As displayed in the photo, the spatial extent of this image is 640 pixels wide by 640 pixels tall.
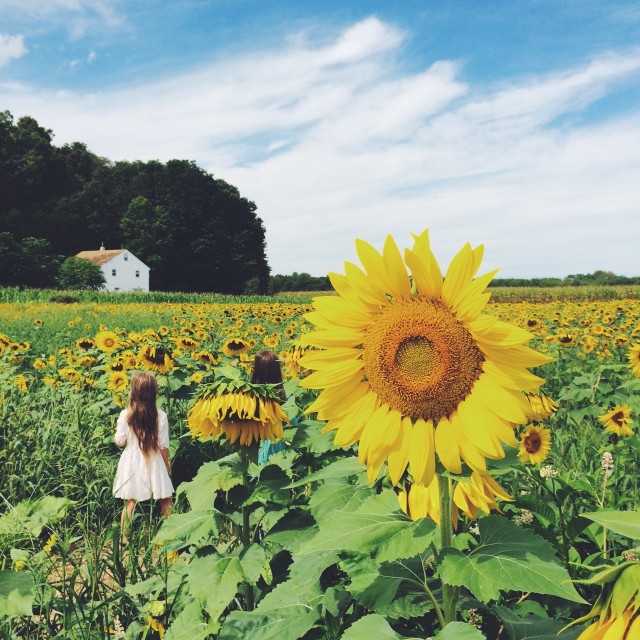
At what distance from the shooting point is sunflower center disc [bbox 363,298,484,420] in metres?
1.26

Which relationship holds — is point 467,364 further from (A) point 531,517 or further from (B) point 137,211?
(B) point 137,211

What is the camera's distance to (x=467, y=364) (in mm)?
1257

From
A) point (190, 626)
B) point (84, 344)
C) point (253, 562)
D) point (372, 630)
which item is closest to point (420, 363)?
point (372, 630)

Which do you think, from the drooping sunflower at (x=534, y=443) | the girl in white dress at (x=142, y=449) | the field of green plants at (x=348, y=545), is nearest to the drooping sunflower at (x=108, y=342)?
the field of green plants at (x=348, y=545)

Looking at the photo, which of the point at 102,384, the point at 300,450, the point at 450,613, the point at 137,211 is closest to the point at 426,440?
the point at 450,613

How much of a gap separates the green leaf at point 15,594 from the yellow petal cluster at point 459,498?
105 centimetres

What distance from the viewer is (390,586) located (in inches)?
55.4

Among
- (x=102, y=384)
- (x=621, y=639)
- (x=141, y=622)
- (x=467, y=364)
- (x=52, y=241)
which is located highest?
(x=52, y=241)

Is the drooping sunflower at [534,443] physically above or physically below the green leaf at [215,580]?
above

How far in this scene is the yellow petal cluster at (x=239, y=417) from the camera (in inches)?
86.9

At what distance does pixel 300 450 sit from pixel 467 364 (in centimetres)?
149

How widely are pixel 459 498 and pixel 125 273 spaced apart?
54353mm

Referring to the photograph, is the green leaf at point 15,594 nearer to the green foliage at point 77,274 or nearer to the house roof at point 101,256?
the green foliage at point 77,274

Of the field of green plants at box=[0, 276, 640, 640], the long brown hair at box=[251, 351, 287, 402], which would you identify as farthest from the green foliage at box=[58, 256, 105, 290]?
the long brown hair at box=[251, 351, 287, 402]
